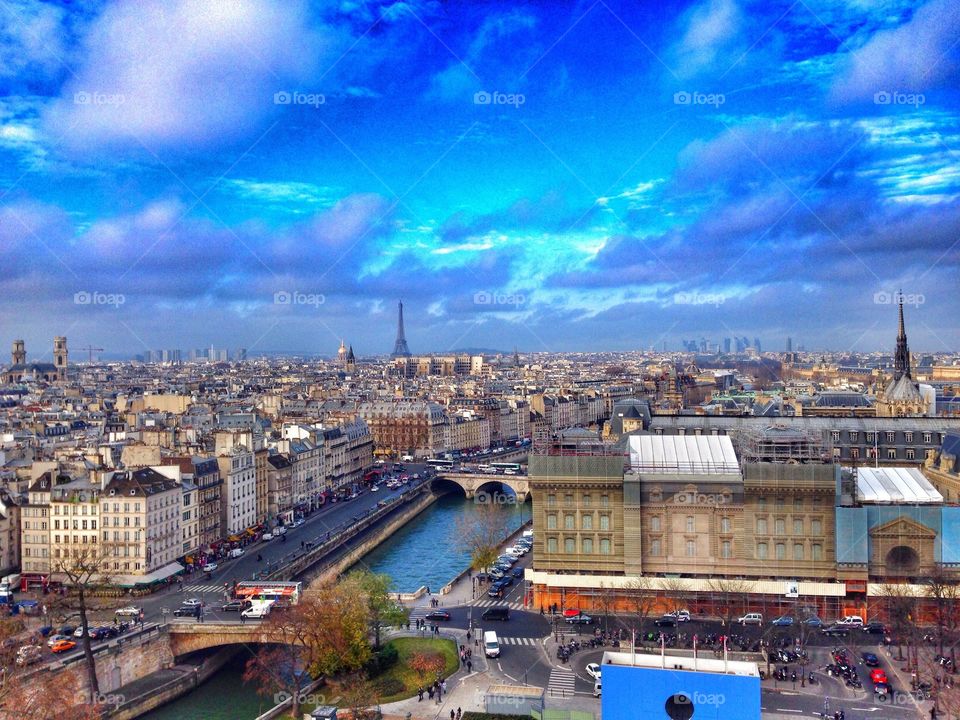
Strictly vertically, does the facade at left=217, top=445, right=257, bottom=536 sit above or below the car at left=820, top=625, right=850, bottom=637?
above

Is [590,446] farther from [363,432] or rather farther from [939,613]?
[363,432]

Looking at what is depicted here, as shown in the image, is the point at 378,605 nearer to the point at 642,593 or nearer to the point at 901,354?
the point at 642,593

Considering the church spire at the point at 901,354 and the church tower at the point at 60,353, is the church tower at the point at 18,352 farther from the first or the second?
the church spire at the point at 901,354

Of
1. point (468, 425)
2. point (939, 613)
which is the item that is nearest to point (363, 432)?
point (468, 425)

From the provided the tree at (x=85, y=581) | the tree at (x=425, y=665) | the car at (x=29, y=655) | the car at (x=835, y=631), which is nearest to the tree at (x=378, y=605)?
the tree at (x=425, y=665)

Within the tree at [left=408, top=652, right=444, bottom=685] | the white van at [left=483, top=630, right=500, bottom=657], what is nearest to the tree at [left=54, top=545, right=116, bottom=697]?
the tree at [left=408, top=652, right=444, bottom=685]

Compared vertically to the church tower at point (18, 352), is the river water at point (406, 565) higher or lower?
lower

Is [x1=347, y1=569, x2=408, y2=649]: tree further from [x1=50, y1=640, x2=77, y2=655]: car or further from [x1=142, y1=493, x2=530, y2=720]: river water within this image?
[x1=50, y1=640, x2=77, y2=655]: car

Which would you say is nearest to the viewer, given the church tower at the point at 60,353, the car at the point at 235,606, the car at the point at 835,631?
the car at the point at 835,631
